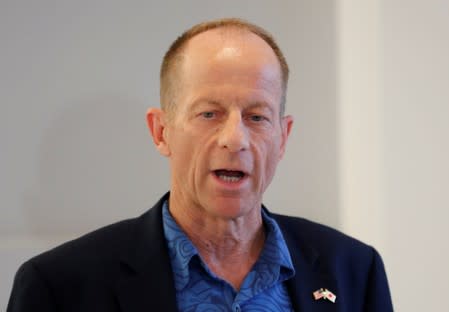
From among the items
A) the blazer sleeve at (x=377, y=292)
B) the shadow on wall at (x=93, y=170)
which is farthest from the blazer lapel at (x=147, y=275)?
the blazer sleeve at (x=377, y=292)

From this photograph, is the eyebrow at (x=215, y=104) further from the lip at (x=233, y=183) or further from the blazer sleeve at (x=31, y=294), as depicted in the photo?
the blazer sleeve at (x=31, y=294)

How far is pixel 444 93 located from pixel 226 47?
2.70 ft

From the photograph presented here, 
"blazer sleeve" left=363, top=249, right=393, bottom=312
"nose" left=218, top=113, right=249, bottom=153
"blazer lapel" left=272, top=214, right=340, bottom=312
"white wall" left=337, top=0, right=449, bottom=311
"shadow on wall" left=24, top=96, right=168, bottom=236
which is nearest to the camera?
"nose" left=218, top=113, right=249, bottom=153

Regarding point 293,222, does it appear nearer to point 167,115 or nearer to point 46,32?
point 167,115

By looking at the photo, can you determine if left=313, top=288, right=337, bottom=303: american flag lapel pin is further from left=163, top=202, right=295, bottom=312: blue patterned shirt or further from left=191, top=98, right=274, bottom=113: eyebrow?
left=191, top=98, right=274, bottom=113: eyebrow

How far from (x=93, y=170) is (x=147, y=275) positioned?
1.66ft

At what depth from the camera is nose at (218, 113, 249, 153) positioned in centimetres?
102

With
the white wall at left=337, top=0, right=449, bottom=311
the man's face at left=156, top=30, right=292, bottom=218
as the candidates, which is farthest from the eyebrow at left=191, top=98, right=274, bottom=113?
the white wall at left=337, top=0, right=449, bottom=311

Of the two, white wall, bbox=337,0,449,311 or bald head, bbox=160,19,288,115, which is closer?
bald head, bbox=160,19,288,115

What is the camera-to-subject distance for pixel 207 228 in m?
1.15

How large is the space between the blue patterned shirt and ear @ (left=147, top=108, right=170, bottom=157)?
0.48 ft

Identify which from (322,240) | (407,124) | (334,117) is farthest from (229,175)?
(407,124)

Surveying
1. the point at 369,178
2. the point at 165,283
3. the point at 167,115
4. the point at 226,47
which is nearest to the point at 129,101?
the point at 167,115

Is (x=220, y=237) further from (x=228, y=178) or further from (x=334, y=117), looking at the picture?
(x=334, y=117)
